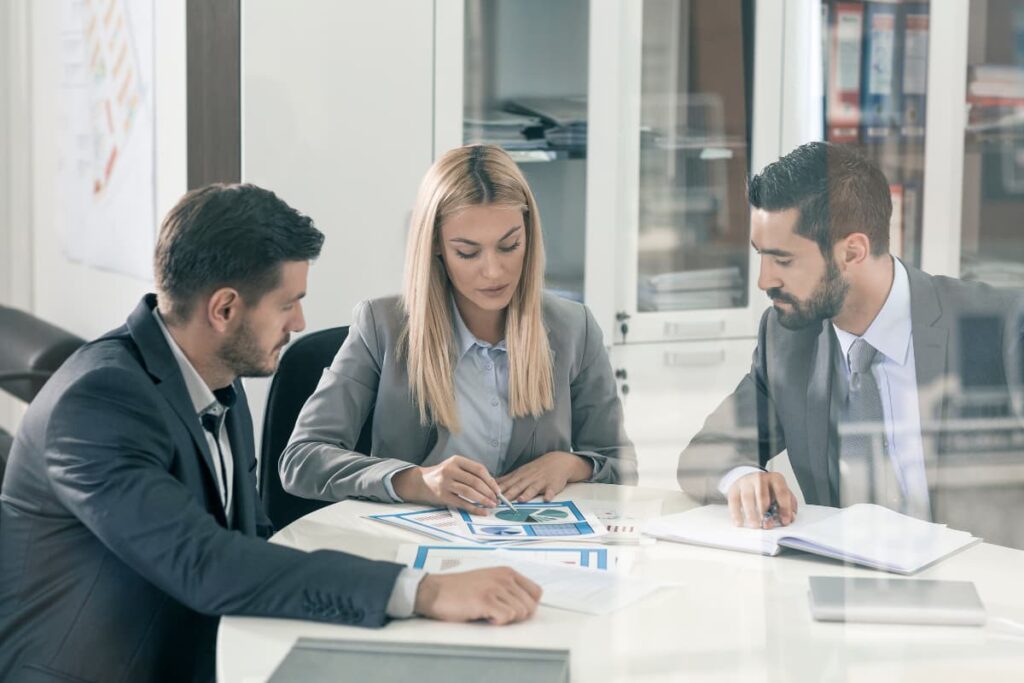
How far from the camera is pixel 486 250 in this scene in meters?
1.94

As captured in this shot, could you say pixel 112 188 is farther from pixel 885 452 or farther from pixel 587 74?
pixel 885 452

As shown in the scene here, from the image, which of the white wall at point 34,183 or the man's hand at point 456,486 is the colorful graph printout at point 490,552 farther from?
the white wall at point 34,183

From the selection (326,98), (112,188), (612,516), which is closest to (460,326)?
(612,516)

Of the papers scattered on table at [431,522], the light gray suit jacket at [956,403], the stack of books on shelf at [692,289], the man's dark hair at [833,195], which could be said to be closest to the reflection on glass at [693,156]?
the stack of books on shelf at [692,289]

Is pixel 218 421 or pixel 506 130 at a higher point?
pixel 506 130

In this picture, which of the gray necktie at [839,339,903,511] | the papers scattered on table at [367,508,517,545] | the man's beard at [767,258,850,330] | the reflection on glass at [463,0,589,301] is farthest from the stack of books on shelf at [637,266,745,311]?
the papers scattered on table at [367,508,517,545]

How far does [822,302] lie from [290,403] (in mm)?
886

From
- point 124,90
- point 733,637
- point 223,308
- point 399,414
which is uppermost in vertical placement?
point 124,90

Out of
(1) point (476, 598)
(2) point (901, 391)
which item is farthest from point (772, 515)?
(1) point (476, 598)

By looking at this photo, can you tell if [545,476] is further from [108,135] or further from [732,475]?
[108,135]

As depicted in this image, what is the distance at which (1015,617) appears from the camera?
4.32 feet

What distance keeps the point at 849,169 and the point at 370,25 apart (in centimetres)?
137

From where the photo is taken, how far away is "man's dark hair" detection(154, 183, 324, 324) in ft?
4.83

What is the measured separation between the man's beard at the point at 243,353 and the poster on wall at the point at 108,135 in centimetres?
133
